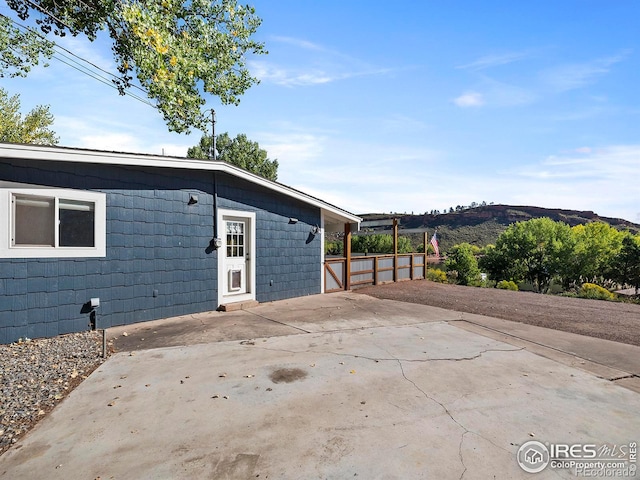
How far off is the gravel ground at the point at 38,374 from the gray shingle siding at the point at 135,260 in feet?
1.89

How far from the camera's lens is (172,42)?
32.0ft

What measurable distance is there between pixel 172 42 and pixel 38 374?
9572 millimetres

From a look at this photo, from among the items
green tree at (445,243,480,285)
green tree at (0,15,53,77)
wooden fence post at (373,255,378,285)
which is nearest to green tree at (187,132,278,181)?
green tree at (445,243,480,285)

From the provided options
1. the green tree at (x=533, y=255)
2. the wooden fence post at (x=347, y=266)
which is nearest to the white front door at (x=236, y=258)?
the wooden fence post at (x=347, y=266)

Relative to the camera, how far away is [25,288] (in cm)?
525

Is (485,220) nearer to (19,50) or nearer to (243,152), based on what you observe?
(243,152)

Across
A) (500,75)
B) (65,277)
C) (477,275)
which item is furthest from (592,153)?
(65,277)

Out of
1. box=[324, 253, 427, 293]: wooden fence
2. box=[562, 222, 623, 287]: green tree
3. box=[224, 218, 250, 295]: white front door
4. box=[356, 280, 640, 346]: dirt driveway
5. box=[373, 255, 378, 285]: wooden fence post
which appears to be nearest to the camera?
box=[356, 280, 640, 346]: dirt driveway

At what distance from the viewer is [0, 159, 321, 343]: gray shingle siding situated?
529 cm

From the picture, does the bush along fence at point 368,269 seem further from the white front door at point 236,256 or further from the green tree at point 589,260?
the green tree at point 589,260

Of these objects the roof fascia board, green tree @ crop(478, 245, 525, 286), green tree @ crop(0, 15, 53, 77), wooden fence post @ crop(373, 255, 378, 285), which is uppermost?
green tree @ crop(0, 15, 53, 77)

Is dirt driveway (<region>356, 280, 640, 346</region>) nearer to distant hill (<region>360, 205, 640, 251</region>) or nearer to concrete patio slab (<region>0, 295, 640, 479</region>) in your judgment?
concrete patio slab (<region>0, 295, 640, 479</region>)

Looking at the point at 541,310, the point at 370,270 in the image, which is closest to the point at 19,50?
the point at 370,270

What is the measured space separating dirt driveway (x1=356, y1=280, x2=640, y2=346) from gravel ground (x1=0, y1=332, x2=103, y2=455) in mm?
7905
